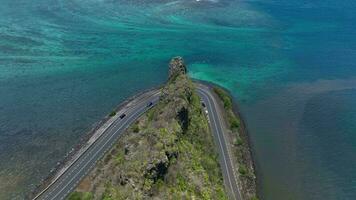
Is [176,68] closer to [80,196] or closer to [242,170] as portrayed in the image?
[242,170]

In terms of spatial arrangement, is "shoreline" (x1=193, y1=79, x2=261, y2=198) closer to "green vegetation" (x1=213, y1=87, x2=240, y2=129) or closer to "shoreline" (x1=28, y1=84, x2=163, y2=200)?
"green vegetation" (x1=213, y1=87, x2=240, y2=129)

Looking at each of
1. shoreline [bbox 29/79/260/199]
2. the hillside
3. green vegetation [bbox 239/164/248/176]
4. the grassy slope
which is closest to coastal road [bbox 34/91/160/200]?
shoreline [bbox 29/79/260/199]

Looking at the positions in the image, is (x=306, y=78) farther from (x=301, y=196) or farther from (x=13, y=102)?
(x=13, y=102)

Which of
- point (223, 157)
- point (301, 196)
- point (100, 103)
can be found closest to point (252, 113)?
point (223, 157)

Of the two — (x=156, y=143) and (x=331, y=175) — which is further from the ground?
(x=156, y=143)

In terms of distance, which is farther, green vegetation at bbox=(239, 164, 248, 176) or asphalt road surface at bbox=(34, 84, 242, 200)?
green vegetation at bbox=(239, 164, 248, 176)

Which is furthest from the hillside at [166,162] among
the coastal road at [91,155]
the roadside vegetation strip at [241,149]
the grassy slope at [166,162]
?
the roadside vegetation strip at [241,149]

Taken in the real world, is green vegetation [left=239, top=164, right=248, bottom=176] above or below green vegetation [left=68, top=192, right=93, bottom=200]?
above

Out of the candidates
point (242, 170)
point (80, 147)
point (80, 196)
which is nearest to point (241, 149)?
point (242, 170)
